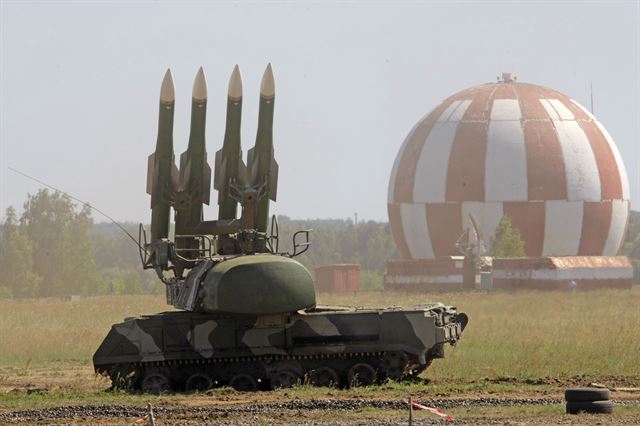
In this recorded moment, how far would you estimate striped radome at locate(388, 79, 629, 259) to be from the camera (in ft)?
212

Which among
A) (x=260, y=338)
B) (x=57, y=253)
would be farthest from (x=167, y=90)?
(x=57, y=253)

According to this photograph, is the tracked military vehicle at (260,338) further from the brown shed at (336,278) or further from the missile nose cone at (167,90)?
the brown shed at (336,278)

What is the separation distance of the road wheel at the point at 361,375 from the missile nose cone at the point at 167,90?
19.1 ft

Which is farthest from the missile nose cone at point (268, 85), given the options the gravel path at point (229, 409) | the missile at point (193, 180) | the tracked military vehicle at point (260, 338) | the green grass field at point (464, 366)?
the gravel path at point (229, 409)

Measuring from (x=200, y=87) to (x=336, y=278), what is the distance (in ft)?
135

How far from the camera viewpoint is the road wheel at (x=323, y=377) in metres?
20.4

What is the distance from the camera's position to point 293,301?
2014 centimetres

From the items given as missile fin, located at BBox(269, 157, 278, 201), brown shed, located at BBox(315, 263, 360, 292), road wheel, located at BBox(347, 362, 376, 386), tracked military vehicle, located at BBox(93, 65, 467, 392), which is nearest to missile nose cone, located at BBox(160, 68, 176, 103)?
missile fin, located at BBox(269, 157, 278, 201)

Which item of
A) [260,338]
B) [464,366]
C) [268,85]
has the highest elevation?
[268,85]

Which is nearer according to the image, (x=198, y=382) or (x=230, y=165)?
(x=198, y=382)

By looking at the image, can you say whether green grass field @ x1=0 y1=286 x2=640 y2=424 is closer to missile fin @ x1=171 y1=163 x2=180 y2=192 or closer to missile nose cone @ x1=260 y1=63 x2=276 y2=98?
missile fin @ x1=171 y1=163 x2=180 y2=192

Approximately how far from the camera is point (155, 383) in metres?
20.3

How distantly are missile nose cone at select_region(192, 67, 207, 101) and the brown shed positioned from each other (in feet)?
133

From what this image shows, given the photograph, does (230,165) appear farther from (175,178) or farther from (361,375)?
(361,375)
